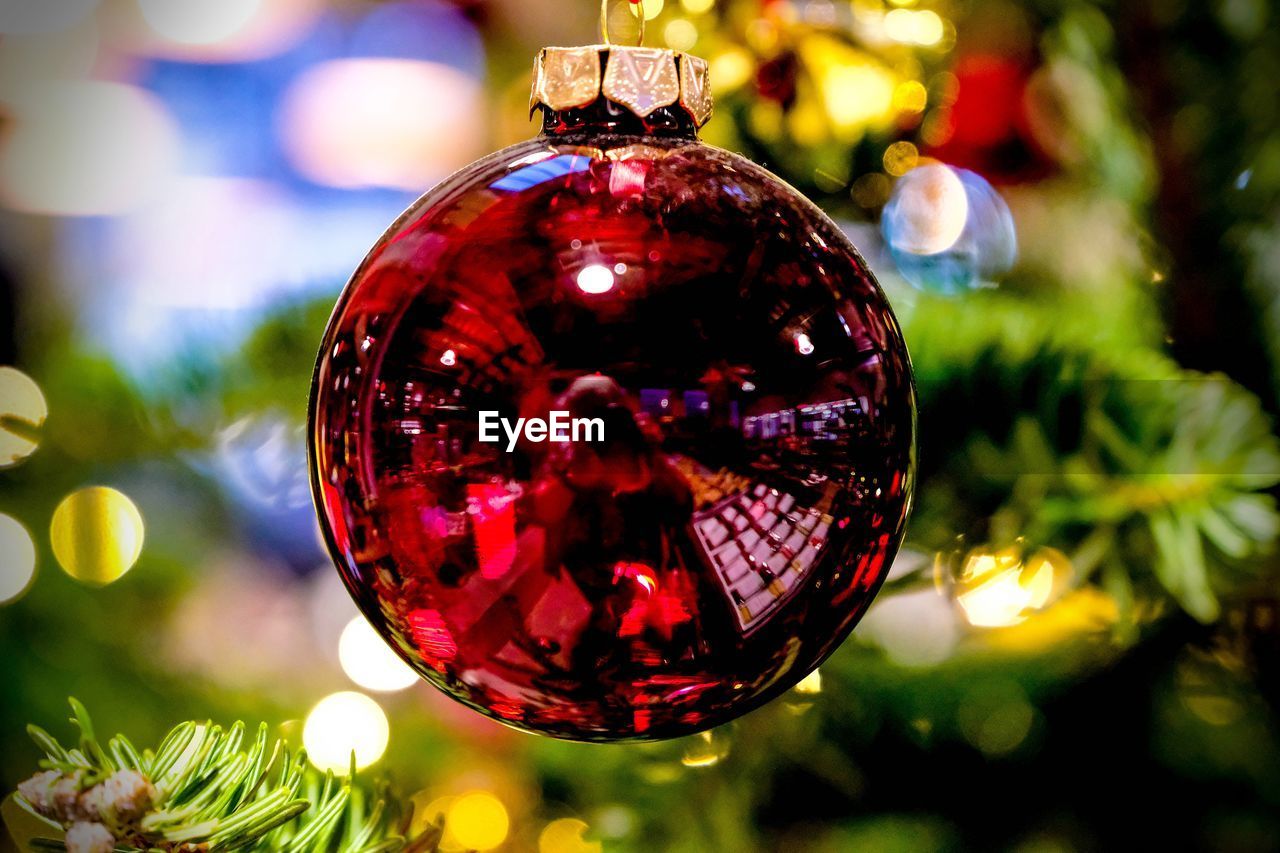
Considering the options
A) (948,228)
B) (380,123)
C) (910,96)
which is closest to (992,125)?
(948,228)

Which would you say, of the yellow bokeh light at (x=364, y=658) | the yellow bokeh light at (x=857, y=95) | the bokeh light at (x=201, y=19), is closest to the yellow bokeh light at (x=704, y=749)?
the yellow bokeh light at (x=857, y=95)

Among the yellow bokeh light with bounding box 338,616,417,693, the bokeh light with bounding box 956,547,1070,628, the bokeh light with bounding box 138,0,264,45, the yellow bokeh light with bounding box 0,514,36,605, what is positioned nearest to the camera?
the bokeh light with bounding box 956,547,1070,628

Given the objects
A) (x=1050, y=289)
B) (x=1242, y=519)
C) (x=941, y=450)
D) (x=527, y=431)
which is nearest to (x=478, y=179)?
(x=527, y=431)

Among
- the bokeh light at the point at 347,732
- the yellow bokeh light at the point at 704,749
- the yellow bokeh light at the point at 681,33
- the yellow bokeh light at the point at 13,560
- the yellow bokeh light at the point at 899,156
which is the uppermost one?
the yellow bokeh light at the point at 681,33

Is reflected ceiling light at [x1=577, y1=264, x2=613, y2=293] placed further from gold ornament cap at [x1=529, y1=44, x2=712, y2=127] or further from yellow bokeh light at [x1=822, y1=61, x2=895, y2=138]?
yellow bokeh light at [x1=822, y1=61, x2=895, y2=138]

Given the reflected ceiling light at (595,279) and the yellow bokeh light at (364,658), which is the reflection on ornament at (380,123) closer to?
the yellow bokeh light at (364,658)

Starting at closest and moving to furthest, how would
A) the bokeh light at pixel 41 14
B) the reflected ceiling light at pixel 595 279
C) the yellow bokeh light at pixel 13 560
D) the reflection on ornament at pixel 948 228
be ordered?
the reflected ceiling light at pixel 595 279 < the reflection on ornament at pixel 948 228 < the yellow bokeh light at pixel 13 560 < the bokeh light at pixel 41 14

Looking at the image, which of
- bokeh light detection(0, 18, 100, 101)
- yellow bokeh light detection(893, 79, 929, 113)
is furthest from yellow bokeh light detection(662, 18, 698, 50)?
bokeh light detection(0, 18, 100, 101)
